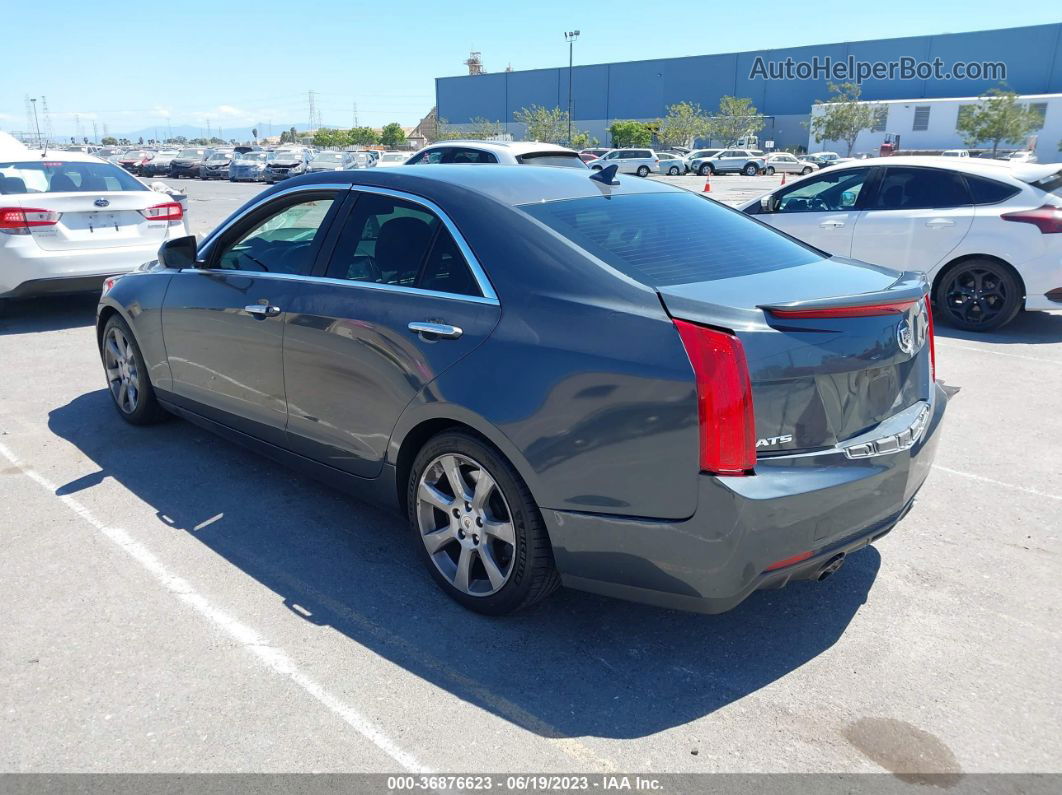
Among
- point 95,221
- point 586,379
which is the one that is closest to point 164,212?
point 95,221

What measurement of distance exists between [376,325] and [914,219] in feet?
22.4

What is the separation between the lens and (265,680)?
2967 millimetres

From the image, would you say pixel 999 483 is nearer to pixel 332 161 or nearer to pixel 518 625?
pixel 518 625

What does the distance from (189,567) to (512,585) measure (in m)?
1.56

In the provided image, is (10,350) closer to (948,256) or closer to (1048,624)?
(1048,624)

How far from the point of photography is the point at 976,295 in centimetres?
834

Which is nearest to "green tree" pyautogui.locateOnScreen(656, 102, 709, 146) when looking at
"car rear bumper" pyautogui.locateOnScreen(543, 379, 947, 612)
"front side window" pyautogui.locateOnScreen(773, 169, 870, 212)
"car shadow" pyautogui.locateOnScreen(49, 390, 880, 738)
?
"front side window" pyautogui.locateOnScreen(773, 169, 870, 212)

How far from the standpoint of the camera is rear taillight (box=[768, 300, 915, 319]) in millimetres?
2760

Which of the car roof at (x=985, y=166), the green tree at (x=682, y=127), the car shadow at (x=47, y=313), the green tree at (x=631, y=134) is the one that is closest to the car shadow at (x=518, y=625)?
the car shadow at (x=47, y=313)

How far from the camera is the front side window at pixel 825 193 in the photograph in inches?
354

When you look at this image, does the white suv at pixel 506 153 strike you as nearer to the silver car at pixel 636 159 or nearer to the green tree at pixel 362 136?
the silver car at pixel 636 159

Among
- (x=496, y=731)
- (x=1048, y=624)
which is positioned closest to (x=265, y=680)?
(x=496, y=731)

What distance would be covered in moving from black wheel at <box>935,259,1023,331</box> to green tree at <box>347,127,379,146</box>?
347 ft

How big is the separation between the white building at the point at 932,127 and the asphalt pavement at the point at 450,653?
6730cm
